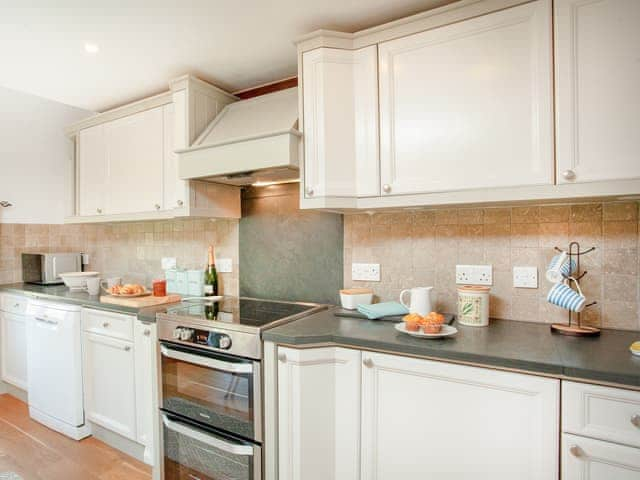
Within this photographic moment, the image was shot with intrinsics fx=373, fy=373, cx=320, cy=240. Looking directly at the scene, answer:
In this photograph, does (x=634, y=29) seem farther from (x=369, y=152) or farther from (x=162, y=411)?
(x=162, y=411)

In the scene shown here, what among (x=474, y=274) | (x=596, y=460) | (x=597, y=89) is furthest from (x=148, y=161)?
(x=596, y=460)

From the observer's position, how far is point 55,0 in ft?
5.25

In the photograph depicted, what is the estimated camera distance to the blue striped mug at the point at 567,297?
1424 millimetres

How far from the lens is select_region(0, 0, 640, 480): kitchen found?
4.21 ft

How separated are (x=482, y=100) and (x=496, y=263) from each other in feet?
2.41

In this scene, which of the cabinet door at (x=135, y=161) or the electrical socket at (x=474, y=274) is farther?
the cabinet door at (x=135, y=161)

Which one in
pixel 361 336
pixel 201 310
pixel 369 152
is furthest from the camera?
pixel 201 310

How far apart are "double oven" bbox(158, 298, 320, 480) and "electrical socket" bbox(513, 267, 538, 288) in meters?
0.99

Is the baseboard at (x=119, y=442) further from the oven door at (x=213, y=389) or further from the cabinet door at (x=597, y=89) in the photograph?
the cabinet door at (x=597, y=89)

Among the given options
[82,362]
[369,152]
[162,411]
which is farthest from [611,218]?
[82,362]

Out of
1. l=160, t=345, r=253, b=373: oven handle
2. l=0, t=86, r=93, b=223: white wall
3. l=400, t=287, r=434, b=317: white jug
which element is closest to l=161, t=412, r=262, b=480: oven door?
l=160, t=345, r=253, b=373: oven handle

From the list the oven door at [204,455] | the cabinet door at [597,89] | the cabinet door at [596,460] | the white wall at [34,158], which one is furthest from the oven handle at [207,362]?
the white wall at [34,158]

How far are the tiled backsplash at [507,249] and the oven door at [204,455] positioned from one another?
0.99m

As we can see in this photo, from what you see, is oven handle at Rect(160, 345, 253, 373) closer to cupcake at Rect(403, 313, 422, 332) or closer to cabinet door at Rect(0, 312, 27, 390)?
cupcake at Rect(403, 313, 422, 332)
